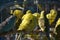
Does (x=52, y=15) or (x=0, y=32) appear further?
(x=52, y=15)

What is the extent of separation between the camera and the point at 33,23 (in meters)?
0.48

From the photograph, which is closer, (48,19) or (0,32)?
(0,32)

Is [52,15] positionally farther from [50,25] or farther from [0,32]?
[0,32]

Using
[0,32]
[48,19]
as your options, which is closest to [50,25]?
[48,19]

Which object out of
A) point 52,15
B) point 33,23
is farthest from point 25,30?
point 52,15

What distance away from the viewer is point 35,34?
502mm

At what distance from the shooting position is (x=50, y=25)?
54 centimetres

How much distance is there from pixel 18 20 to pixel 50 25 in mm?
88

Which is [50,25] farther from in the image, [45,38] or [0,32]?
[0,32]

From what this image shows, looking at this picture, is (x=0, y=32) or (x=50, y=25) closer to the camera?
(x=0, y=32)

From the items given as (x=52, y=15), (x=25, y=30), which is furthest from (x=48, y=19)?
(x=25, y=30)

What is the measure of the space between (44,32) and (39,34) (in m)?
0.02

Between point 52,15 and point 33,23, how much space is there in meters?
0.11

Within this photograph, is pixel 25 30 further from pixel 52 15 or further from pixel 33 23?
pixel 52 15
